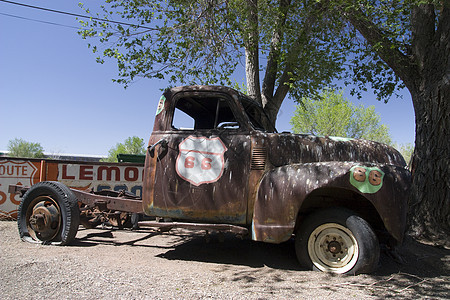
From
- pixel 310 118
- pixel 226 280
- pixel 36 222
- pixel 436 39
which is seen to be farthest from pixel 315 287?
pixel 310 118

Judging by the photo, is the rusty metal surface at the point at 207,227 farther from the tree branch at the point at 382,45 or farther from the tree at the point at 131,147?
the tree at the point at 131,147

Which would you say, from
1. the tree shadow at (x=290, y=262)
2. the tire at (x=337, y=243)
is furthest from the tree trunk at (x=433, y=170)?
the tire at (x=337, y=243)

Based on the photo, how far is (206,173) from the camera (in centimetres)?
388

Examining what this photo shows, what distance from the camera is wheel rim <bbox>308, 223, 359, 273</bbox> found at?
10.9ft

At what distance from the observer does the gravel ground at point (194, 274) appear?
275 centimetres

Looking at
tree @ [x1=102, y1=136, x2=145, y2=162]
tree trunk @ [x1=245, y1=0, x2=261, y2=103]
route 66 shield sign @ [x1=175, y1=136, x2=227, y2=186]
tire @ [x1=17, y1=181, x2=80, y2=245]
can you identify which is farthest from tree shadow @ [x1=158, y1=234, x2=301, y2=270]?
tree @ [x1=102, y1=136, x2=145, y2=162]

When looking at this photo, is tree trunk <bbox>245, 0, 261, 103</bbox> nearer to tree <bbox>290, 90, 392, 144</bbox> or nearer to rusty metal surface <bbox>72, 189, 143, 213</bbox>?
rusty metal surface <bbox>72, 189, 143, 213</bbox>

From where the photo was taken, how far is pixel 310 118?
32.2m

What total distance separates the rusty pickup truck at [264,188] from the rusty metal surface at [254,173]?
1cm

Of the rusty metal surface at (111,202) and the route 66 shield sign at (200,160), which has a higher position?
the route 66 shield sign at (200,160)

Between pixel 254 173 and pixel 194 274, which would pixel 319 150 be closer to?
pixel 254 173

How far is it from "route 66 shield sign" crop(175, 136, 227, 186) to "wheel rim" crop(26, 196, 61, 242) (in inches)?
83.9

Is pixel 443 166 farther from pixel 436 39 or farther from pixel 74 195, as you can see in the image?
pixel 74 195

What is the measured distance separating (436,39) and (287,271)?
15.3 feet
